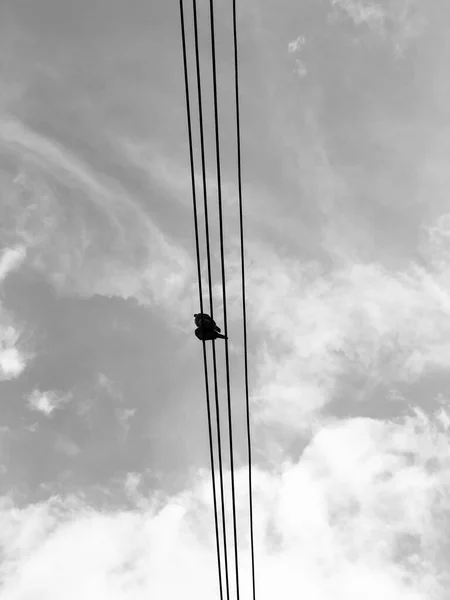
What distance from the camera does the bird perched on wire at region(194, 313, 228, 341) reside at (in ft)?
55.1

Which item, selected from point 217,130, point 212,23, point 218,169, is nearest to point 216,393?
point 218,169

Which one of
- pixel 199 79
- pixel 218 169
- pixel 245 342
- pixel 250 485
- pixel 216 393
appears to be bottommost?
pixel 250 485

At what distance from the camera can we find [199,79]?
1405 centimetres

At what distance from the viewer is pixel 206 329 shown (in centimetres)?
1684

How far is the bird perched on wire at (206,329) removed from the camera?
55.1ft

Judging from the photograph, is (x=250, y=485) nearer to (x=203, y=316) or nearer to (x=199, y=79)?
(x=203, y=316)

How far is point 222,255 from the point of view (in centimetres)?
1545

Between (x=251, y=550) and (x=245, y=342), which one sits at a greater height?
(x=245, y=342)

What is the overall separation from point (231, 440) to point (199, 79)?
38.5 ft

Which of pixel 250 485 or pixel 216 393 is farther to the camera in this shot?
pixel 250 485

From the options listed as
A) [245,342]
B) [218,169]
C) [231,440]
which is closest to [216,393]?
[231,440]

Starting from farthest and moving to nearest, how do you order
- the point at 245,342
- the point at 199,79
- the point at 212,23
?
the point at 245,342, the point at 199,79, the point at 212,23

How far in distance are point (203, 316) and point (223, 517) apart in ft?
22.9

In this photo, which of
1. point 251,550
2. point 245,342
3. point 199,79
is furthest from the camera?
point 251,550
